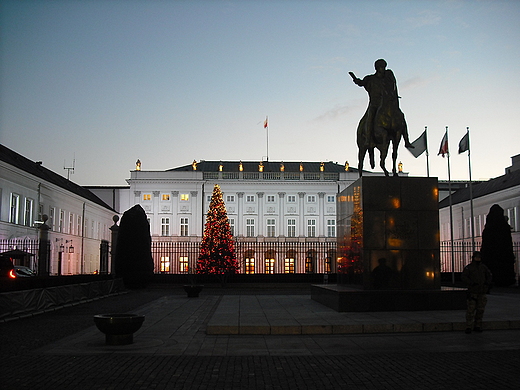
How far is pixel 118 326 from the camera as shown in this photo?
35.6ft

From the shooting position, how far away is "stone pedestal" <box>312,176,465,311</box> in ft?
48.1

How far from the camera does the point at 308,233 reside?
79.2 m

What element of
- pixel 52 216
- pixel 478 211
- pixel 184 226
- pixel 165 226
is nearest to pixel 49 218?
pixel 52 216

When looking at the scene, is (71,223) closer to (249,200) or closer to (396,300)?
(249,200)

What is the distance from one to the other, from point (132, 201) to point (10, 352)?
226ft

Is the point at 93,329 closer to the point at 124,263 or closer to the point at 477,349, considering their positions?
the point at 477,349

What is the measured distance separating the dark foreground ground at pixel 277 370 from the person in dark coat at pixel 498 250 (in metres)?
28.3

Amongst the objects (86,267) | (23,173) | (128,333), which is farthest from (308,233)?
(128,333)

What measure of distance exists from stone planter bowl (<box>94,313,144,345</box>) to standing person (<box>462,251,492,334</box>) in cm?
669

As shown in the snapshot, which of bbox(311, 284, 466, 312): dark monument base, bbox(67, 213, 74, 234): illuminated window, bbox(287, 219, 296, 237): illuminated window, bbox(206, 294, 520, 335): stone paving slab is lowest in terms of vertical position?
bbox(206, 294, 520, 335): stone paving slab

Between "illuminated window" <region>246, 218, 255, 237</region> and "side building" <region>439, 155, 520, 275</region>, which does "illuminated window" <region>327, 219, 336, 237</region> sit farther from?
"side building" <region>439, 155, 520, 275</region>

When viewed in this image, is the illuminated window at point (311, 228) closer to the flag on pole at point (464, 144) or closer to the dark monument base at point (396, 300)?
the flag on pole at point (464, 144)

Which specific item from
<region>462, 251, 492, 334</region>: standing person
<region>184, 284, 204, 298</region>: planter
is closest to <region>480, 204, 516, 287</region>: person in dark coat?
<region>184, 284, 204, 298</region>: planter

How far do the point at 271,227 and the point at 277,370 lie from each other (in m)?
70.7
